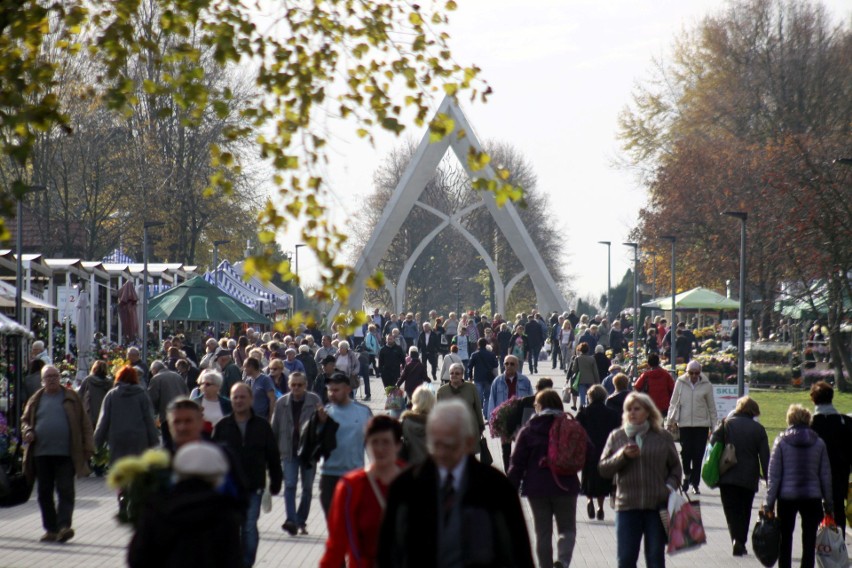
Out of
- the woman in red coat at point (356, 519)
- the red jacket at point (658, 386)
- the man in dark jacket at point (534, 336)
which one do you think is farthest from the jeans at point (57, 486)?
the man in dark jacket at point (534, 336)

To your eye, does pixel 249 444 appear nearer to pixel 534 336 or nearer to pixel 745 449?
pixel 745 449

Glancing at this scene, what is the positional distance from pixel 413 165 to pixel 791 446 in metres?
47.9

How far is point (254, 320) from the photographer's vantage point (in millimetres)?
29219

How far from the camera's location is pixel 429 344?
1465 inches

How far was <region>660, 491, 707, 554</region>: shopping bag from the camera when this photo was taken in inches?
376

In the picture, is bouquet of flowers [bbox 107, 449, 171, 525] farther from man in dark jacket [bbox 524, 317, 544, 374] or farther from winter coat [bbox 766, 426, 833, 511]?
man in dark jacket [bbox 524, 317, 544, 374]

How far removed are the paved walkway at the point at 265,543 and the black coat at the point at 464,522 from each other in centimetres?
516

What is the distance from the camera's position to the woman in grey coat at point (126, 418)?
44.1 ft

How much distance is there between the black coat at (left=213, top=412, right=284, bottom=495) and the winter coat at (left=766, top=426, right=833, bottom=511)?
11.8ft

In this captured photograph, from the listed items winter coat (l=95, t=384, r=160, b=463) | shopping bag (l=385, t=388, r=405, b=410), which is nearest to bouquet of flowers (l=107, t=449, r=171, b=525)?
winter coat (l=95, t=384, r=160, b=463)

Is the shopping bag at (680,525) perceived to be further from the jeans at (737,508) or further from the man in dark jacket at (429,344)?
the man in dark jacket at (429,344)

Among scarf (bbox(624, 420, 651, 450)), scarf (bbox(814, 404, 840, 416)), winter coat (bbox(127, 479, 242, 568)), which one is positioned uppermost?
winter coat (bbox(127, 479, 242, 568))

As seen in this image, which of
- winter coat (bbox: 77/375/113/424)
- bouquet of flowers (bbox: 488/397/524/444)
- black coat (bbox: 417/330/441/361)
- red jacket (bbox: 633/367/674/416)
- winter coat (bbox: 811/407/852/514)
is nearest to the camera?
winter coat (bbox: 811/407/852/514)

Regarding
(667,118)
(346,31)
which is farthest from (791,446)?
(667,118)
